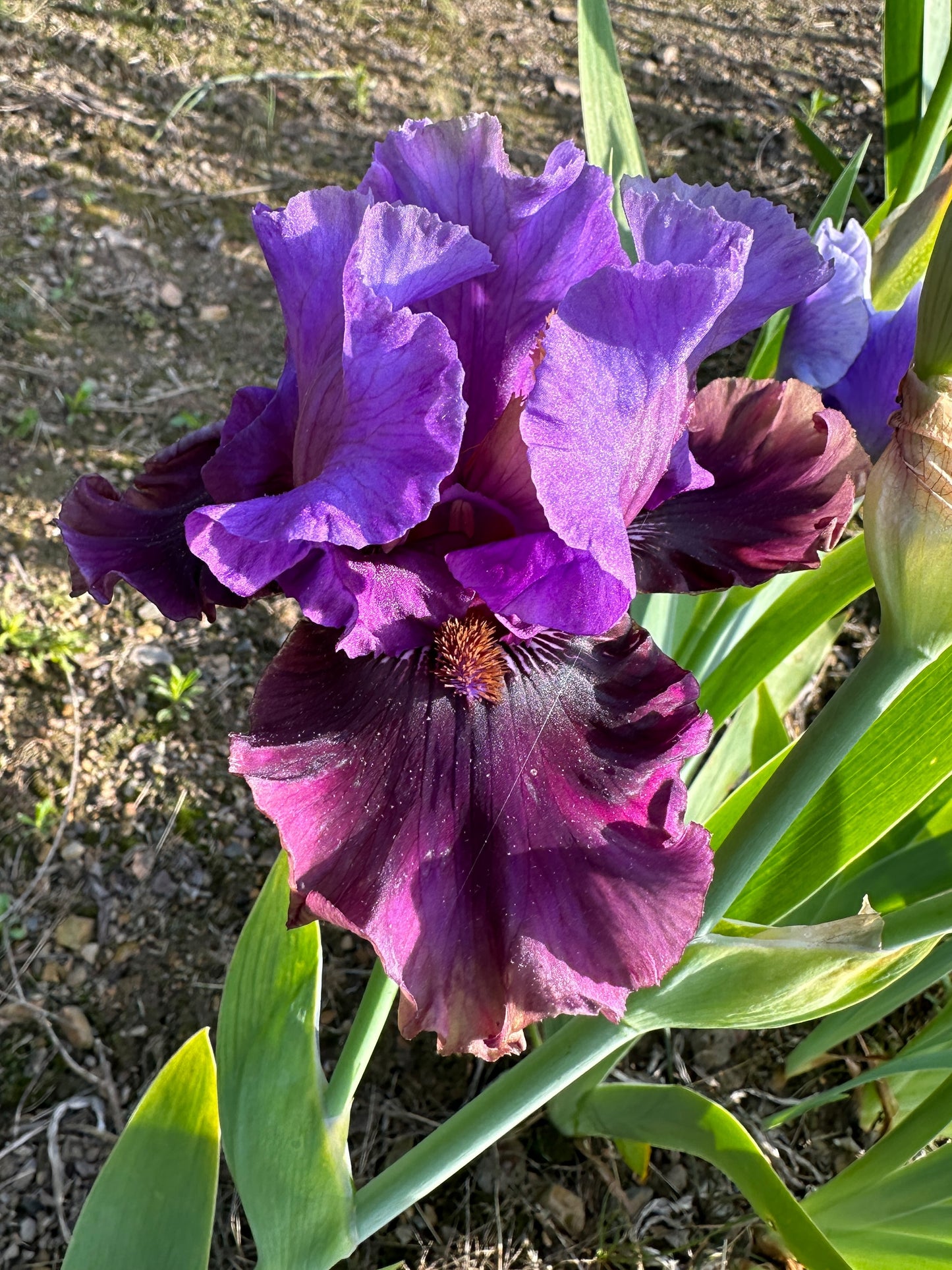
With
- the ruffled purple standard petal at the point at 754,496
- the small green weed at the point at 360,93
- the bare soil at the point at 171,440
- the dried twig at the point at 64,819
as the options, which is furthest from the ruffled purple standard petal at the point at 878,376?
the small green weed at the point at 360,93

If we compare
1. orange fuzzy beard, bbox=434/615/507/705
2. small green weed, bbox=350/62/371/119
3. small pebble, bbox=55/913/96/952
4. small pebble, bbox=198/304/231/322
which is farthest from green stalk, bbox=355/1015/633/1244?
small green weed, bbox=350/62/371/119

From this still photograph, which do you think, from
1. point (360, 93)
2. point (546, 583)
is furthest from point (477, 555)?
point (360, 93)

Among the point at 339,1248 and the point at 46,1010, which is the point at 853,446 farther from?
the point at 46,1010

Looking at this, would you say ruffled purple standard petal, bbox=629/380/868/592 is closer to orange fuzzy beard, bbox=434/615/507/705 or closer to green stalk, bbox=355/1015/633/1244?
orange fuzzy beard, bbox=434/615/507/705

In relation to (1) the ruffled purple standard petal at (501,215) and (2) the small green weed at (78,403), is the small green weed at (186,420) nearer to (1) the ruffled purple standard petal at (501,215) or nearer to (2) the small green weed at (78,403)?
(2) the small green weed at (78,403)

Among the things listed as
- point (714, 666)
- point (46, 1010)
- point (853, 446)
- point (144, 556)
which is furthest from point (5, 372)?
point (853, 446)
